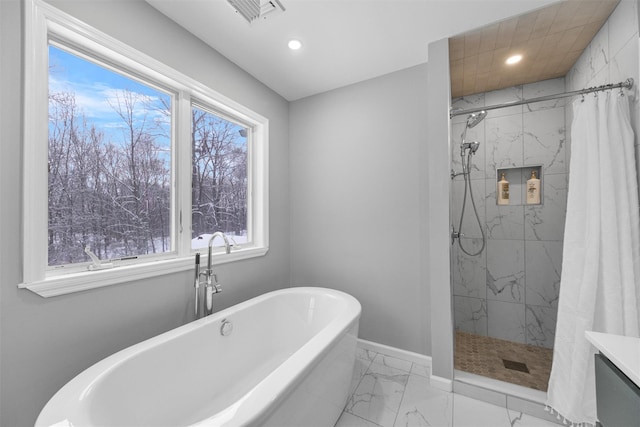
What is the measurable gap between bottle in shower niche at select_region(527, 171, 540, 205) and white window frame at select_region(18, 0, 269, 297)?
2559mm

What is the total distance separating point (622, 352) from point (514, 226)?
179 cm

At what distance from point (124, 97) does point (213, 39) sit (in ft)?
2.51

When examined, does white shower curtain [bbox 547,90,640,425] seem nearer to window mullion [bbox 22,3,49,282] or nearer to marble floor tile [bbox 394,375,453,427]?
marble floor tile [bbox 394,375,453,427]

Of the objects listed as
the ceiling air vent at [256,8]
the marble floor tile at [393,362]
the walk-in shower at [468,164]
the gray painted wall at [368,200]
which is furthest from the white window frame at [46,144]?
the walk-in shower at [468,164]

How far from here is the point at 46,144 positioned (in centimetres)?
116

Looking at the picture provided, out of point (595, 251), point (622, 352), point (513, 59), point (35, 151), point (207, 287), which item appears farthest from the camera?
point (513, 59)

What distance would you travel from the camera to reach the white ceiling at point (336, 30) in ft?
5.13

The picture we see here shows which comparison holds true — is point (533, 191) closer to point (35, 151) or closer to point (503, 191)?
point (503, 191)

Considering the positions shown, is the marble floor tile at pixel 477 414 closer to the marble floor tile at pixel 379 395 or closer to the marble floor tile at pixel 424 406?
the marble floor tile at pixel 424 406

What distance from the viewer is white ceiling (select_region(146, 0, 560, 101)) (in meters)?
1.56

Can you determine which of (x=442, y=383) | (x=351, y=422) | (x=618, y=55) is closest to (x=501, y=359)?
(x=442, y=383)

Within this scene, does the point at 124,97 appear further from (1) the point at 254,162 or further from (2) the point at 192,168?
(1) the point at 254,162

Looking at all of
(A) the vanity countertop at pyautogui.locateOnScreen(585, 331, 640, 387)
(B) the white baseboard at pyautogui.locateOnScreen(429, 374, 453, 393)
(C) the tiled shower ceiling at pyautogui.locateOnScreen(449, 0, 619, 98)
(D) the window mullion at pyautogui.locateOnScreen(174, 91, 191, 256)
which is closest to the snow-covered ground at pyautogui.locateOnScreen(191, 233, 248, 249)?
(D) the window mullion at pyautogui.locateOnScreen(174, 91, 191, 256)

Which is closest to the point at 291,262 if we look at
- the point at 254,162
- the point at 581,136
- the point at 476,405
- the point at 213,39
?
the point at 254,162
